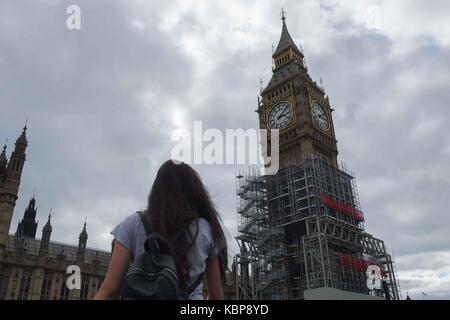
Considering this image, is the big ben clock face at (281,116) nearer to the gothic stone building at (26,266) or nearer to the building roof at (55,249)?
the gothic stone building at (26,266)

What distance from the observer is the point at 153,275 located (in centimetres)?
284

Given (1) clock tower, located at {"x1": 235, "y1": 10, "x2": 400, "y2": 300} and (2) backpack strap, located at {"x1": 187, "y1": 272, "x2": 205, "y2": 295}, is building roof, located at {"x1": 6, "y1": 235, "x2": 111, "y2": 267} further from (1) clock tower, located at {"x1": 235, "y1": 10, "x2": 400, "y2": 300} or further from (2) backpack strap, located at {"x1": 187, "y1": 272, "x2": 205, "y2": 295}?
(2) backpack strap, located at {"x1": 187, "y1": 272, "x2": 205, "y2": 295}

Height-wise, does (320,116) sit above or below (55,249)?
above

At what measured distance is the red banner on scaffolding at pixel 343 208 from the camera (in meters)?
51.2

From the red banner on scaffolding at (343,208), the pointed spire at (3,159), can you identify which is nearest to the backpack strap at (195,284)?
the red banner on scaffolding at (343,208)

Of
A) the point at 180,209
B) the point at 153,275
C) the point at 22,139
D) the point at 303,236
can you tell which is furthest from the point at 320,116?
the point at 153,275

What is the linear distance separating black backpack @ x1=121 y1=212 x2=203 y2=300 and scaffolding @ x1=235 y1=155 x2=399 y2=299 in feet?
146

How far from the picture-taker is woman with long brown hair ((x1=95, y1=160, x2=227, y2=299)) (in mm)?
3204

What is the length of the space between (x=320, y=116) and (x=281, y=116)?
628 centimetres

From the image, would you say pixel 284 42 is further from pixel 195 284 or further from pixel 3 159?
pixel 195 284

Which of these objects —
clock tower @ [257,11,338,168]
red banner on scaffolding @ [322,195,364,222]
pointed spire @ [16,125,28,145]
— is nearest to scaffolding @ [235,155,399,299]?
red banner on scaffolding @ [322,195,364,222]
